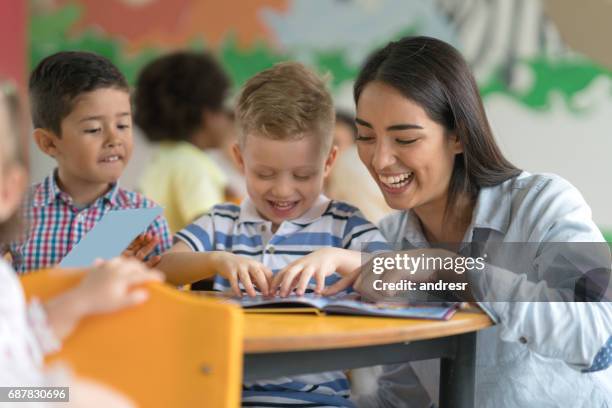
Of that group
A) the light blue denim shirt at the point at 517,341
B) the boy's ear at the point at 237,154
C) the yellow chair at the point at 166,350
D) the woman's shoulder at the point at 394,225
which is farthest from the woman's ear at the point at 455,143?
the yellow chair at the point at 166,350

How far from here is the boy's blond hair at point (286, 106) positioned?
171 cm

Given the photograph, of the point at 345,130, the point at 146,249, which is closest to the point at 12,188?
the point at 146,249

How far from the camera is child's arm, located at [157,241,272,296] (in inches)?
55.4

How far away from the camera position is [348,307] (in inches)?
48.5

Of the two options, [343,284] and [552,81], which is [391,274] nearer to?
[343,284]

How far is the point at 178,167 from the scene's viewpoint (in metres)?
3.35

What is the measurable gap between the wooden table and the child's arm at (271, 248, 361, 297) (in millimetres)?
144

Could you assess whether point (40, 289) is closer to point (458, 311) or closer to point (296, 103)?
point (458, 311)

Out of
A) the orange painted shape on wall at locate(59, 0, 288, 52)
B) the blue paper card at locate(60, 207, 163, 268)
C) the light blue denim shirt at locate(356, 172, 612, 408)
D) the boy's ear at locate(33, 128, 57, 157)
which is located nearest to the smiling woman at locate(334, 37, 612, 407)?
the light blue denim shirt at locate(356, 172, 612, 408)

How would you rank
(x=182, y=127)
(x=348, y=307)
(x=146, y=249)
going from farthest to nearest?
(x=182, y=127) → (x=146, y=249) → (x=348, y=307)

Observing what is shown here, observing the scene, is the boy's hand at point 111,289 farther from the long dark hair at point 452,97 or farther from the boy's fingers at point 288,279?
the long dark hair at point 452,97

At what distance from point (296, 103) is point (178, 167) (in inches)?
66.3

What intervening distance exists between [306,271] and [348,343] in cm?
32

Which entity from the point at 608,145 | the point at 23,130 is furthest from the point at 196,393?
the point at 608,145
